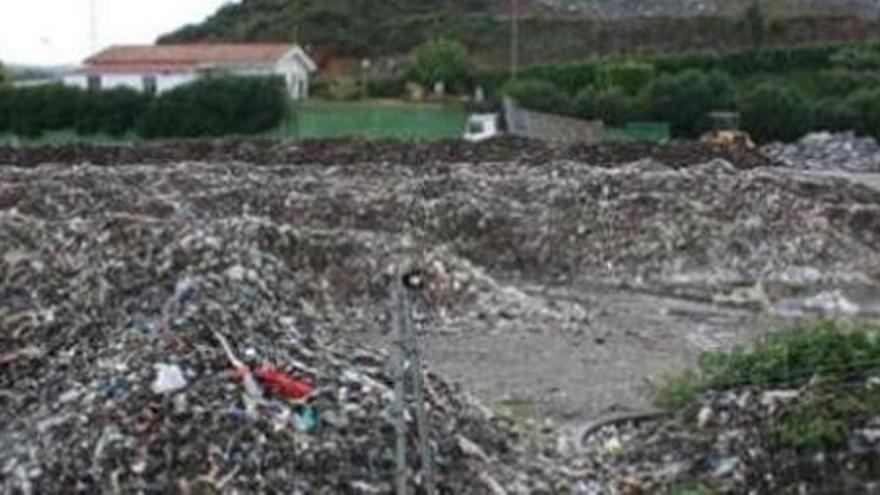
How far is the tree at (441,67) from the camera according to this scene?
5891cm

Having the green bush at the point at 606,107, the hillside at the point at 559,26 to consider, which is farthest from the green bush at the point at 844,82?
the hillside at the point at 559,26

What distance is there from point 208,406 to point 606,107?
35173 millimetres

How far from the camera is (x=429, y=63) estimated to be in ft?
196

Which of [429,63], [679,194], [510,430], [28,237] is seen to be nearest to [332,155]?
[679,194]

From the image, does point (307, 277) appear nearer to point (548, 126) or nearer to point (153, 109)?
point (548, 126)

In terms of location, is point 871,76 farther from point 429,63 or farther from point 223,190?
point 223,190

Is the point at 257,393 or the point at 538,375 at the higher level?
the point at 257,393

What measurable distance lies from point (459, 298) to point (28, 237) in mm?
3789

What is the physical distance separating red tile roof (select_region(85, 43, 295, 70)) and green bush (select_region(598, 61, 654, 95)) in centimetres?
1486

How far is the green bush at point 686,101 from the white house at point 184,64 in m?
19.8

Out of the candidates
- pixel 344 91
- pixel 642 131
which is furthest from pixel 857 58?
pixel 642 131

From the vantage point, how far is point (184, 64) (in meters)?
62.2

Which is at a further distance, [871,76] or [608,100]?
[871,76]

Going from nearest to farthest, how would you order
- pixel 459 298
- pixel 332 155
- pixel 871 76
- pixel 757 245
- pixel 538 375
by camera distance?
pixel 538 375 < pixel 459 298 < pixel 757 245 < pixel 332 155 < pixel 871 76
